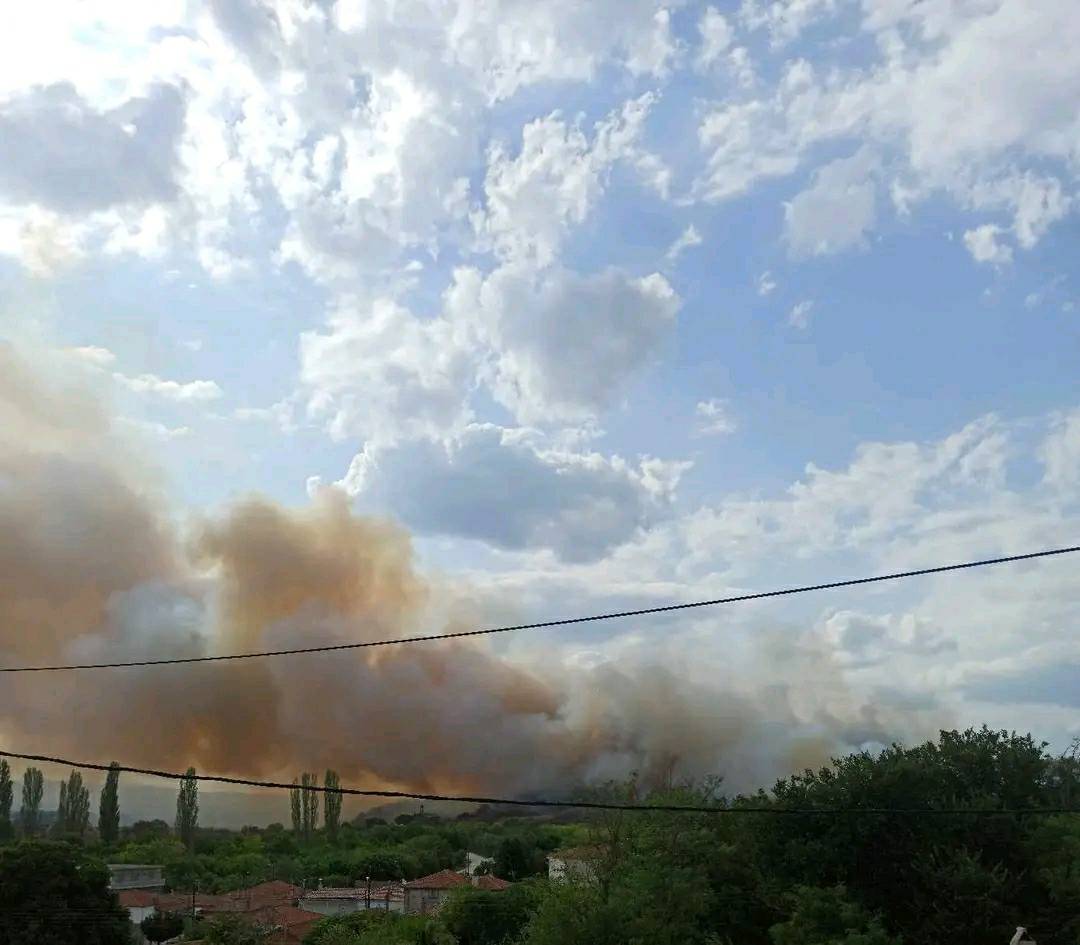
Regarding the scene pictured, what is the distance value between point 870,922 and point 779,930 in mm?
2922

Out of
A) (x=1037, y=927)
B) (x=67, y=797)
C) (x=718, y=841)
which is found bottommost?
(x=1037, y=927)

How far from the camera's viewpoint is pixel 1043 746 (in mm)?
45719

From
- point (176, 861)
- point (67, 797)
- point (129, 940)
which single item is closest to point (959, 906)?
point (129, 940)

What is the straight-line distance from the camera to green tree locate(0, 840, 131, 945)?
5288cm

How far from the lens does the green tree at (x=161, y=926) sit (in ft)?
221

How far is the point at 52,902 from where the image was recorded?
53.5m

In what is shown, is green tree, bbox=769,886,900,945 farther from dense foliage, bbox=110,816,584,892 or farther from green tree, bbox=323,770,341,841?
green tree, bbox=323,770,341,841

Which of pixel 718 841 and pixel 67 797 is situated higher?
pixel 67 797

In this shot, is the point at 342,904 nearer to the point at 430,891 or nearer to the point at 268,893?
the point at 268,893

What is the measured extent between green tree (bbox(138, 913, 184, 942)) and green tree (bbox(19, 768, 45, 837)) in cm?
3479

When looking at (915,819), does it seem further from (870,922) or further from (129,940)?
(129,940)

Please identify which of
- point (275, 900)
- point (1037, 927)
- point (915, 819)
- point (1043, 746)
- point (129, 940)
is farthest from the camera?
point (275, 900)

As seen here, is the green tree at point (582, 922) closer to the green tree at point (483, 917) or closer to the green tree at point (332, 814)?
the green tree at point (483, 917)

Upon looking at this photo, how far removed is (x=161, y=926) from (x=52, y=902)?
15.6 meters
